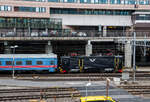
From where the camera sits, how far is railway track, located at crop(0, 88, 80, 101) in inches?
720

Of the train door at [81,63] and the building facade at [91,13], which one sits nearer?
the train door at [81,63]

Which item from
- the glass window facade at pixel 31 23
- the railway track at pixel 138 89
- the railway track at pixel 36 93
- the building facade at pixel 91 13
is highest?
the building facade at pixel 91 13

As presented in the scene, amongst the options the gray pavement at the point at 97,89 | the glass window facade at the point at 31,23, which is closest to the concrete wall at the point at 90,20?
the glass window facade at the point at 31,23

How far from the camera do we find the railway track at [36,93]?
1828 cm

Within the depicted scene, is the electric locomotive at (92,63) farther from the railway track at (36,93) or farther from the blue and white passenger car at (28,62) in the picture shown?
the railway track at (36,93)

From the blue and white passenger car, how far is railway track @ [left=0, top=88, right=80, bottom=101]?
28.0 feet

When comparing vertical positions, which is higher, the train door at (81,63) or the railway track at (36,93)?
the train door at (81,63)

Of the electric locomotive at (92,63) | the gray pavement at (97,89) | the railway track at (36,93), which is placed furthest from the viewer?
the electric locomotive at (92,63)

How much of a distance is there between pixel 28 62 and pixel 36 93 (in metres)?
9.92

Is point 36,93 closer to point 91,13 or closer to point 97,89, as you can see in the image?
point 97,89

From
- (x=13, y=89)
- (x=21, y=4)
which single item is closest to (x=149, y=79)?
(x=13, y=89)

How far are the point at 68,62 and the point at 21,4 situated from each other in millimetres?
20537

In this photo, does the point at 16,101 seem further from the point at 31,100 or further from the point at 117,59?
the point at 117,59

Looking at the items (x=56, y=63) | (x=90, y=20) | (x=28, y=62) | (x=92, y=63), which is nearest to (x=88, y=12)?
(x=90, y=20)
